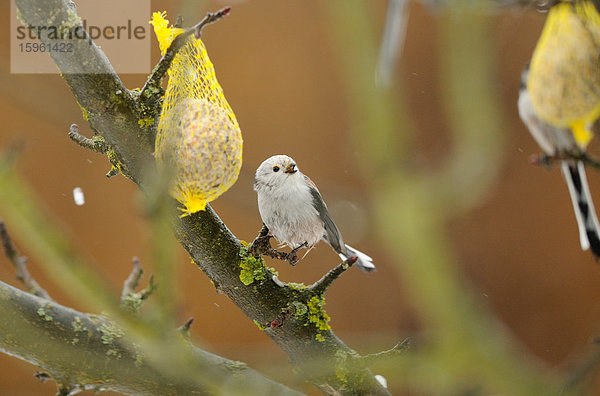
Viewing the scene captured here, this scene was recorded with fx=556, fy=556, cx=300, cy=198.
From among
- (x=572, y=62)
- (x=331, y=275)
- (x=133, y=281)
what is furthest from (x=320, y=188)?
(x=572, y=62)

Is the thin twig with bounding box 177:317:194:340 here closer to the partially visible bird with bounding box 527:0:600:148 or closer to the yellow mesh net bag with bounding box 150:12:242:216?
the yellow mesh net bag with bounding box 150:12:242:216

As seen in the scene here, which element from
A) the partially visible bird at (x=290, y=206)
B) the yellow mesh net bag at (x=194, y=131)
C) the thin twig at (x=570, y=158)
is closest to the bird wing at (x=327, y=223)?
the partially visible bird at (x=290, y=206)

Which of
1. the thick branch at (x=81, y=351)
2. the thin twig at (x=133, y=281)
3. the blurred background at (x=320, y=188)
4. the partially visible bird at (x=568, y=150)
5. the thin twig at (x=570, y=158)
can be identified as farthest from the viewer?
the blurred background at (x=320, y=188)

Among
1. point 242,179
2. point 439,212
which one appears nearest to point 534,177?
point 242,179

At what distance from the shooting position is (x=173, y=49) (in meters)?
0.36

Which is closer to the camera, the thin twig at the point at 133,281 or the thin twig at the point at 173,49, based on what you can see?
the thin twig at the point at 173,49

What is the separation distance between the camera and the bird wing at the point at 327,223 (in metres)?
0.49

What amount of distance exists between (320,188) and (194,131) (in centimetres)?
45

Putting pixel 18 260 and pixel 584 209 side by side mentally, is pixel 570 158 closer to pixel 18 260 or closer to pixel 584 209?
pixel 584 209

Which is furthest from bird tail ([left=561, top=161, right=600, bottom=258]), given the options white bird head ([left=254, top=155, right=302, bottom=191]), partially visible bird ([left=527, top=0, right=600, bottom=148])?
white bird head ([left=254, top=155, right=302, bottom=191])

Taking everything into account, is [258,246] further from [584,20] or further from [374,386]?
[584,20]

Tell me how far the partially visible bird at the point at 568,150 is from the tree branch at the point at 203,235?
21cm

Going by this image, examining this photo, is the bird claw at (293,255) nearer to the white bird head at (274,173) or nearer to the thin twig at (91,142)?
the white bird head at (274,173)

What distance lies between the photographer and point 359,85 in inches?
8.5
